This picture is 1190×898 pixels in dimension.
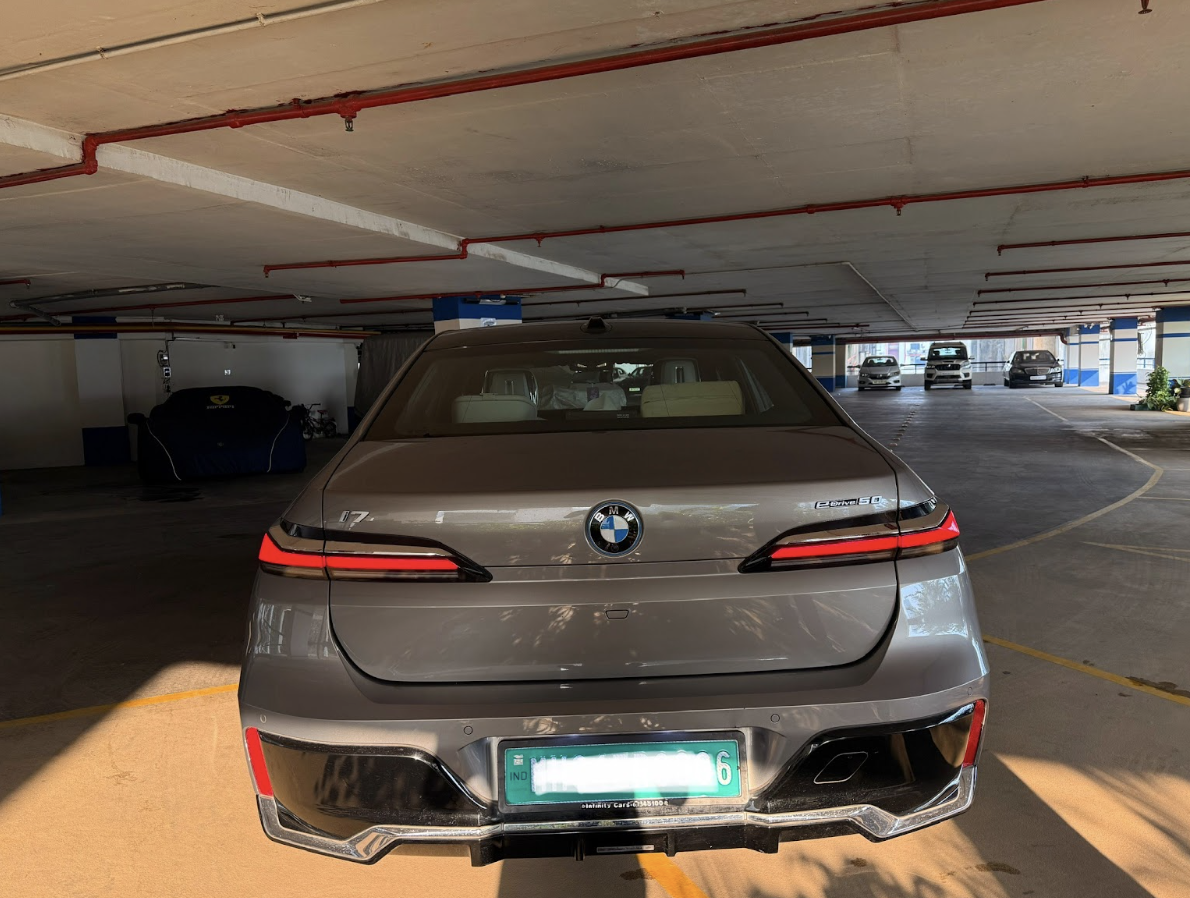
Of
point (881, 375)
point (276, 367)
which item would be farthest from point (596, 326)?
point (881, 375)

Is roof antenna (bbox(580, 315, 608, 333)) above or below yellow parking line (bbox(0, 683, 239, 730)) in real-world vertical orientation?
above

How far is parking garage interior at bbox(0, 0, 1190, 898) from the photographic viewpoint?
7.63 feet

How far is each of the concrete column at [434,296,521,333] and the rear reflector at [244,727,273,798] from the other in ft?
43.0

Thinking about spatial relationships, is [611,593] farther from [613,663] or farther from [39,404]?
[39,404]

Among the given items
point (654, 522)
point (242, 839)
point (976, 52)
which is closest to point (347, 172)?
point (976, 52)

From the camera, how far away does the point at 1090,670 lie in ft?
11.7

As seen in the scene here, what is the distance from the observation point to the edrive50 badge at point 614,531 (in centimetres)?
154

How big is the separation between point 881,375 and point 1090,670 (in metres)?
32.7

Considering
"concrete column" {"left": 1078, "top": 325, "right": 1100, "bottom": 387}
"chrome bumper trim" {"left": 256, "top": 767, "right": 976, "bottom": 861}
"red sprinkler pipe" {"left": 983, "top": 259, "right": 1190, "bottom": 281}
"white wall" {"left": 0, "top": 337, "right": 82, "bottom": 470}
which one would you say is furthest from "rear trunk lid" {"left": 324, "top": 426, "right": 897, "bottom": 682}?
"concrete column" {"left": 1078, "top": 325, "right": 1100, "bottom": 387}

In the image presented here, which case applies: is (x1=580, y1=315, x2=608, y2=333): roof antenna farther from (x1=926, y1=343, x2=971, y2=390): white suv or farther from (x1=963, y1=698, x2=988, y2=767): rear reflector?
(x1=926, y1=343, x2=971, y2=390): white suv

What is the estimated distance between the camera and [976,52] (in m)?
4.27

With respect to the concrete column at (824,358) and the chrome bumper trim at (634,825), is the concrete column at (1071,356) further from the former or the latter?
the chrome bumper trim at (634,825)

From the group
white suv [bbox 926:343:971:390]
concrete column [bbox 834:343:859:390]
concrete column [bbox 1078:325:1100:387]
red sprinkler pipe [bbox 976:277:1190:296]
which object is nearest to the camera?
red sprinkler pipe [bbox 976:277:1190:296]

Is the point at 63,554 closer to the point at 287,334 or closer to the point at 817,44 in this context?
the point at 817,44
